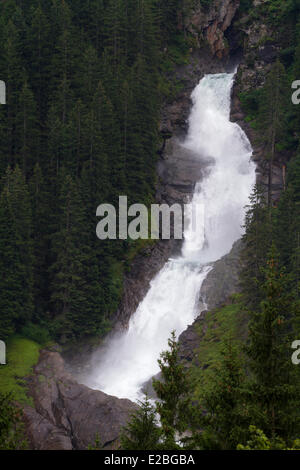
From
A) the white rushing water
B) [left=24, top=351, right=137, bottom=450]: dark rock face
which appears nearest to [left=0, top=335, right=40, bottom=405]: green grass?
[left=24, top=351, right=137, bottom=450]: dark rock face

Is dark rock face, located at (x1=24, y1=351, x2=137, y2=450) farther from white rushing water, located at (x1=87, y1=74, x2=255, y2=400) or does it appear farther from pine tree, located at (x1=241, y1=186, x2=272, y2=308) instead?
pine tree, located at (x1=241, y1=186, x2=272, y2=308)

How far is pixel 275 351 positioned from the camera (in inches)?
571

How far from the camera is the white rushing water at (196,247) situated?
38.6 metres

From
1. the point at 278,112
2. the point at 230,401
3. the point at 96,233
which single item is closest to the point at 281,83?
the point at 278,112

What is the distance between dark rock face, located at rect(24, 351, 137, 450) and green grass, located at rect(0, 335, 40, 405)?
63 cm

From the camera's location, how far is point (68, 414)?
2978 centimetres

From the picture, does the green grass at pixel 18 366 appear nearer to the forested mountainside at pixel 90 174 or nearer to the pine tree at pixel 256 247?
the forested mountainside at pixel 90 174

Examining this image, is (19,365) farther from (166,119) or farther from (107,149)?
(166,119)

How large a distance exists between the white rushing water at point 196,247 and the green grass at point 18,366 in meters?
5.44

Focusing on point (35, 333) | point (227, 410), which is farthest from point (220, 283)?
point (227, 410)

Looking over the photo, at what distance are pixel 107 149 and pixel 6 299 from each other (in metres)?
16.3

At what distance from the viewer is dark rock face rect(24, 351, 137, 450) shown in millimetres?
27422

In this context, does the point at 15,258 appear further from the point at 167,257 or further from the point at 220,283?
the point at 220,283

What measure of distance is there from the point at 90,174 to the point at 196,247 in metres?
12.4
